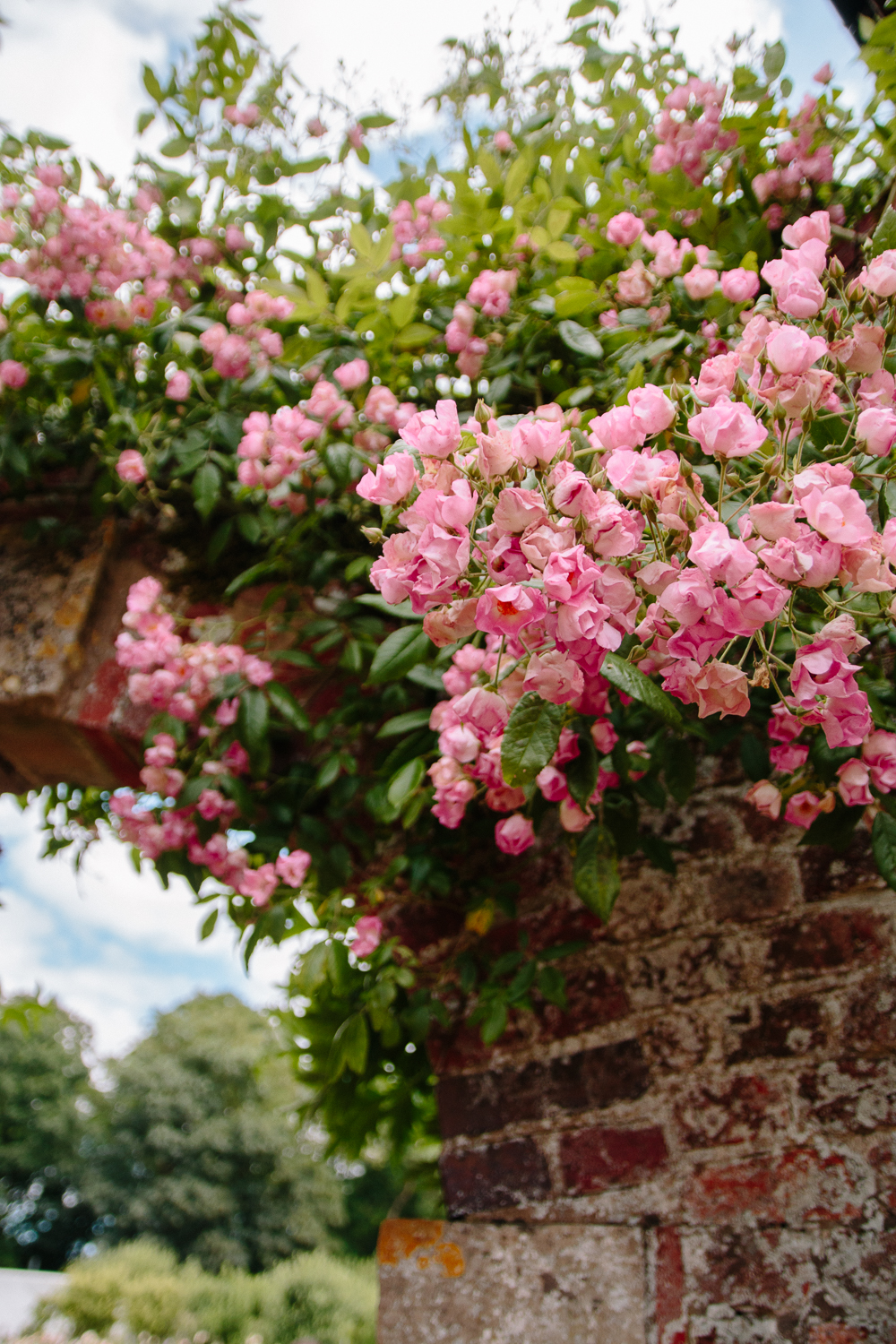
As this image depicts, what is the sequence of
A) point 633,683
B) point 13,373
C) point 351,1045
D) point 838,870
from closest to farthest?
1. point 633,683
2. point 838,870
3. point 351,1045
4. point 13,373

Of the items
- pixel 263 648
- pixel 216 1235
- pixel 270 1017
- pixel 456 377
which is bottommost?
pixel 216 1235

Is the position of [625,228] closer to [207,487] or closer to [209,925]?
[207,487]

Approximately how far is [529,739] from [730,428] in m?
0.27

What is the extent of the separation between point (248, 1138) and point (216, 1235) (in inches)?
65.7

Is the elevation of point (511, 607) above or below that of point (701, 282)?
below

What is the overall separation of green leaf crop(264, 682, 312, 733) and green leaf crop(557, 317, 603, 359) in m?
0.70

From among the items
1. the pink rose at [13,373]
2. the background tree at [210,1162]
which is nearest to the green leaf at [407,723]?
the pink rose at [13,373]

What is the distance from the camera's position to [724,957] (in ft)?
3.76

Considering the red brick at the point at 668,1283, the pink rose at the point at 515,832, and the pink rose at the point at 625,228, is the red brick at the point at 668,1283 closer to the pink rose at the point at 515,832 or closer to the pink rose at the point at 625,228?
the pink rose at the point at 515,832

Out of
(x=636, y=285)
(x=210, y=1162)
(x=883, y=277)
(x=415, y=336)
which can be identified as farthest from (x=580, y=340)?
(x=210, y=1162)

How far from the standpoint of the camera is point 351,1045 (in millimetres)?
1233

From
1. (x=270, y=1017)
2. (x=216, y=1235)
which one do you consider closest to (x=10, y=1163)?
(x=216, y=1235)

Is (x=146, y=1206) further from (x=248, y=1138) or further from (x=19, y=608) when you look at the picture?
(x=19, y=608)

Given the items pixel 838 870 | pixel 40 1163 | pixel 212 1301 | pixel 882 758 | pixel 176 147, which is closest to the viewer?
pixel 882 758
